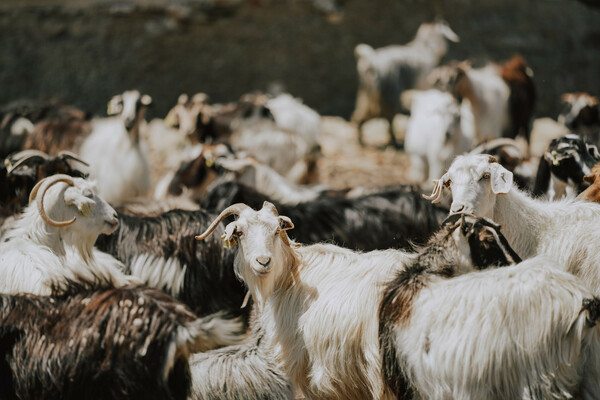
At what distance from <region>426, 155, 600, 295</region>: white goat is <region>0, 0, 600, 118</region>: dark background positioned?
8.74 meters

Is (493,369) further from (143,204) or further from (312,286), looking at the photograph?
(143,204)

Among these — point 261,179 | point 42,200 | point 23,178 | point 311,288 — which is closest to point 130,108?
point 261,179

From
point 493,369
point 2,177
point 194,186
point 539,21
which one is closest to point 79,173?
point 2,177

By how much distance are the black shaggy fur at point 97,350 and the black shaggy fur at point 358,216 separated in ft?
7.16

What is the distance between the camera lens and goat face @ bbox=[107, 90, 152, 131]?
338 inches

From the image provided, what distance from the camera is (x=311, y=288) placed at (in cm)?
468

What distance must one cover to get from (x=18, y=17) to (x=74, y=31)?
2.65 feet

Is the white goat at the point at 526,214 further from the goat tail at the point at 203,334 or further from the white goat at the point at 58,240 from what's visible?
the white goat at the point at 58,240

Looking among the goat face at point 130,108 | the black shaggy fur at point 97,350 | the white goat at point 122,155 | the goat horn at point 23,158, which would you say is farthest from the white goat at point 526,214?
the goat face at point 130,108

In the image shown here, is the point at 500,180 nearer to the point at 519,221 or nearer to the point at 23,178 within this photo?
the point at 519,221

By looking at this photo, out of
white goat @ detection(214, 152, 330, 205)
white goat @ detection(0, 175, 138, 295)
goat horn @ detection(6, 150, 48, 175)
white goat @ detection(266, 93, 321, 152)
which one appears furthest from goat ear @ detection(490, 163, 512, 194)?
white goat @ detection(266, 93, 321, 152)

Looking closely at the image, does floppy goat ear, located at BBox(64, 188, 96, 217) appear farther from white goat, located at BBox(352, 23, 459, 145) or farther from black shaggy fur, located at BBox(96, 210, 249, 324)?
white goat, located at BBox(352, 23, 459, 145)

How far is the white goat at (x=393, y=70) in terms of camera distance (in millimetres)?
12594

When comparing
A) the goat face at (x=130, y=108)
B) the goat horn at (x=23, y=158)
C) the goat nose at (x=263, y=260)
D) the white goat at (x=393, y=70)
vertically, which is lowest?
the white goat at (x=393, y=70)
